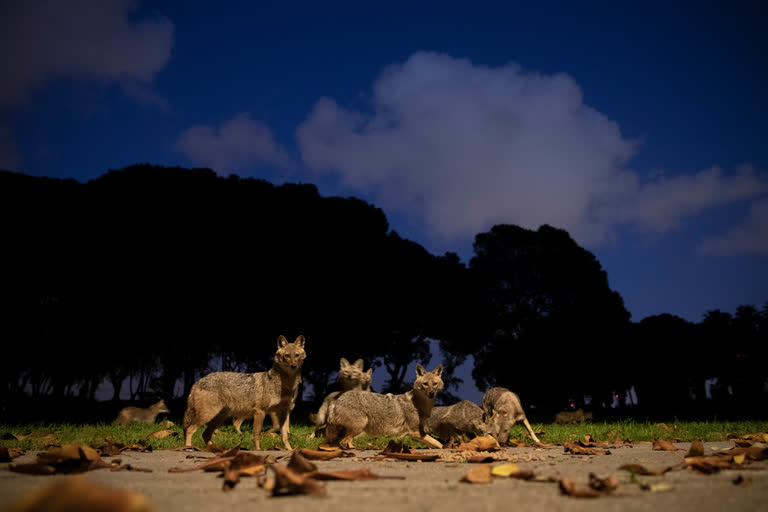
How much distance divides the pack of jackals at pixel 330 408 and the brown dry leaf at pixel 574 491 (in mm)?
4793

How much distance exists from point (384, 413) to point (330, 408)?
2.91 feet

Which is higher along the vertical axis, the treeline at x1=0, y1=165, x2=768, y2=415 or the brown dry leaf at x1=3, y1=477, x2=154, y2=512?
the treeline at x1=0, y1=165, x2=768, y2=415

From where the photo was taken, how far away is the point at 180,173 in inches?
768

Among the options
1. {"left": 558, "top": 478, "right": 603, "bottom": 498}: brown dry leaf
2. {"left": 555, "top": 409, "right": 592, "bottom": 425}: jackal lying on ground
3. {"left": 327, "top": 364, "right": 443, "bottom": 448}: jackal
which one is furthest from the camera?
{"left": 555, "top": 409, "right": 592, "bottom": 425}: jackal lying on ground

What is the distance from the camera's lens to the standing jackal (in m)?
6.75

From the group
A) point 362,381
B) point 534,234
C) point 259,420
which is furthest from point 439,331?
point 259,420

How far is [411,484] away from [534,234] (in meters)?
30.2

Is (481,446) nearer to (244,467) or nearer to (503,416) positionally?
(503,416)

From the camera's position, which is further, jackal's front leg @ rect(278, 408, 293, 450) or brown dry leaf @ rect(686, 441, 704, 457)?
jackal's front leg @ rect(278, 408, 293, 450)

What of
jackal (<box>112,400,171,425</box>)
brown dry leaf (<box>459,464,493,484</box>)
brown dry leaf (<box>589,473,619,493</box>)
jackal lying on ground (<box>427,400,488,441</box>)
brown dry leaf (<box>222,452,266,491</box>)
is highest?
brown dry leaf (<box>589,473,619,493</box>)

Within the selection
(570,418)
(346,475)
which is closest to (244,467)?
A: (346,475)

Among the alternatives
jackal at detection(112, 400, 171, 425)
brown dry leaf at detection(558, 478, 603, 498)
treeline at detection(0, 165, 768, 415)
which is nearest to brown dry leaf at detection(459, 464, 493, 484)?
brown dry leaf at detection(558, 478, 603, 498)

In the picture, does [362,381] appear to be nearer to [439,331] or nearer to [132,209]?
[132,209]

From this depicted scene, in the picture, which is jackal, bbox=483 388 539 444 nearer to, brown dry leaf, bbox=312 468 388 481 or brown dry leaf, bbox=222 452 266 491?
brown dry leaf, bbox=312 468 388 481
